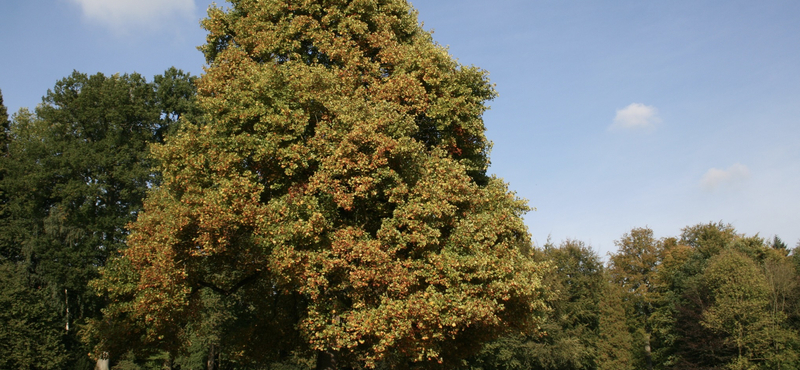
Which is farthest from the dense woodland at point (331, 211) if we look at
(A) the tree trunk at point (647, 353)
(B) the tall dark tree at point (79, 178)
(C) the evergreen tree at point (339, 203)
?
(A) the tree trunk at point (647, 353)

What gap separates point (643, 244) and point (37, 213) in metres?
59.1

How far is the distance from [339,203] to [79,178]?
23657 mm

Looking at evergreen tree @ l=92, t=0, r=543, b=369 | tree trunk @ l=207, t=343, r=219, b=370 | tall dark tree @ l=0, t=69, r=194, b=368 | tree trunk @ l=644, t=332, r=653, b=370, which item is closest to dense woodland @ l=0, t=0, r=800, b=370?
evergreen tree @ l=92, t=0, r=543, b=369

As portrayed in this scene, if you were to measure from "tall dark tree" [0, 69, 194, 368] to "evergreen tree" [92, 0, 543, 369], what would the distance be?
14.9 meters

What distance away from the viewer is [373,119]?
1238 centimetres

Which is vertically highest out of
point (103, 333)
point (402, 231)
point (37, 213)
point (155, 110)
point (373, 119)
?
point (155, 110)

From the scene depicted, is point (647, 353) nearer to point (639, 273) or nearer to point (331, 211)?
point (639, 273)

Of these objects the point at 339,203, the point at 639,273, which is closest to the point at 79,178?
the point at 339,203

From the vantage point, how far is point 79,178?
92.6 ft

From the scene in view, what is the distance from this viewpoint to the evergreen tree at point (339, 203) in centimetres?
1191

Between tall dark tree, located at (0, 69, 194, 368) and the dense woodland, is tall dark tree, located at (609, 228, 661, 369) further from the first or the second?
tall dark tree, located at (0, 69, 194, 368)

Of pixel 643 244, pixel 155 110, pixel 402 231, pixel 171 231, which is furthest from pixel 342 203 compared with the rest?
pixel 643 244

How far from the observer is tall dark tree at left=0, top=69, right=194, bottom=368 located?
2767cm

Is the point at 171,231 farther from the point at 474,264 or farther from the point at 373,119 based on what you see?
the point at 474,264
